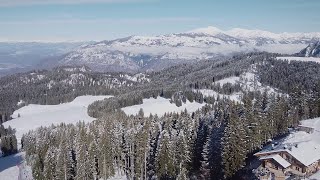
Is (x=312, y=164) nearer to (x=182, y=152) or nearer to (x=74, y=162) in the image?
(x=182, y=152)

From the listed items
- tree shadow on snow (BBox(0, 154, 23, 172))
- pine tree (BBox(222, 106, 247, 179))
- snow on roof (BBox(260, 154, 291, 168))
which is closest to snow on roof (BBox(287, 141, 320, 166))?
snow on roof (BBox(260, 154, 291, 168))

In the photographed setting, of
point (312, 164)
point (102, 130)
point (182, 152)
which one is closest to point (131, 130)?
point (102, 130)

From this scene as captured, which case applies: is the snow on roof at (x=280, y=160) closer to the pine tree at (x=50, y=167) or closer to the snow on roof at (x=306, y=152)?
the snow on roof at (x=306, y=152)

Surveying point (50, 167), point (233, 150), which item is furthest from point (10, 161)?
point (233, 150)

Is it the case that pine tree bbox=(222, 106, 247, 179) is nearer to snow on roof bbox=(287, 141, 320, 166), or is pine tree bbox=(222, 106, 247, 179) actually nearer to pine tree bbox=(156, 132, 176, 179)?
snow on roof bbox=(287, 141, 320, 166)

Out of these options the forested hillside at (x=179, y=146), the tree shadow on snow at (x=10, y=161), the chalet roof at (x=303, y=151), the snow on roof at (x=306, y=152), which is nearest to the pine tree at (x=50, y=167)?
the forested hillside at (x=179, y=146)

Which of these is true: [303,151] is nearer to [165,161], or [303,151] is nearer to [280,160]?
[280,160]

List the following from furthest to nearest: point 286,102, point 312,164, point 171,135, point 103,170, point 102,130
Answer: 1. point 286,102
2. point 102,130
3. point 103,170
4. point 171,135
5. point 312,164

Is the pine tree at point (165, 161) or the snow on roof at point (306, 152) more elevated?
the snow on roof at point (306, 152)
